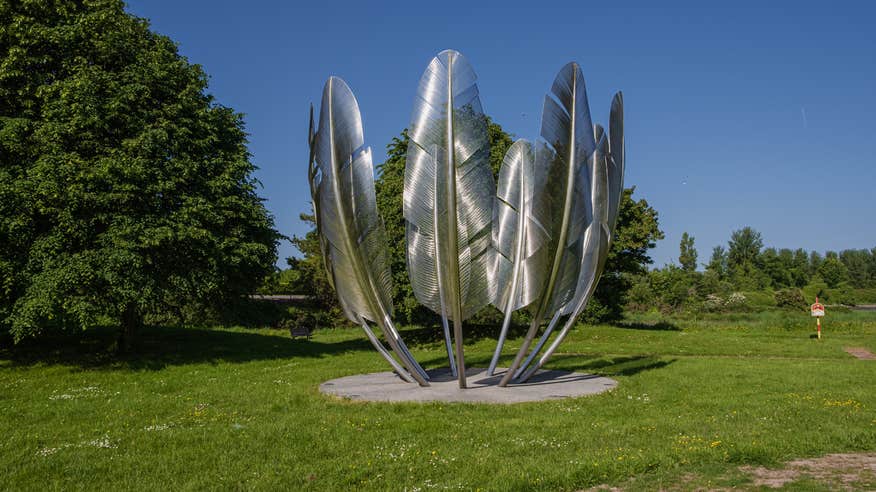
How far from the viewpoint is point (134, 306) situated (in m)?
17.3

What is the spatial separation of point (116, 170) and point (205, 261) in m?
3.24

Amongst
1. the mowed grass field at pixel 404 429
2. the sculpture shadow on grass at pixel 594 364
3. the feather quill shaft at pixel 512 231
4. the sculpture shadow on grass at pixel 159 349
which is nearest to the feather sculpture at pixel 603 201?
Result: the feather quill shaft at pixel 512 231

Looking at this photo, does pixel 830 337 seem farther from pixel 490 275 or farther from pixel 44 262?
pixel 44 262

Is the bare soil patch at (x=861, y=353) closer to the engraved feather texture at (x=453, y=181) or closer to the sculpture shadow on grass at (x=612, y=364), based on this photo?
the sculpture shadow on grass at (x=612, y=364)

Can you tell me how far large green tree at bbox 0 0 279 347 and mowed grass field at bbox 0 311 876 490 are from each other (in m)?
2.22

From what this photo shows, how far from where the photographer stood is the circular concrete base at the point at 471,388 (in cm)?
1057

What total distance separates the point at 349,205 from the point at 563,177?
12.3ft

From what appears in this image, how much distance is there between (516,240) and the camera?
1180 centimetres

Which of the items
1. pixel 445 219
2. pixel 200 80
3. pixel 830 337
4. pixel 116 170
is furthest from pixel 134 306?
pixel 830 337

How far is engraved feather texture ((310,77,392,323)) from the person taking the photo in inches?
441

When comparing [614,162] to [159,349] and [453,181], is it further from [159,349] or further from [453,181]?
[159,349]

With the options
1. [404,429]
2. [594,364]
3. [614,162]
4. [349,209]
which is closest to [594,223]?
[614,162]

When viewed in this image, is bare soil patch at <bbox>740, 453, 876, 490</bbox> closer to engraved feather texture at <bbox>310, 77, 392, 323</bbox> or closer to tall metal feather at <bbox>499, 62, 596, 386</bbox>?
tall metal feather at <bbox>499, 62, 596, 386</bbox>

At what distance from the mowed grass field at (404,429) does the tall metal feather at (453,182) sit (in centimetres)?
210
